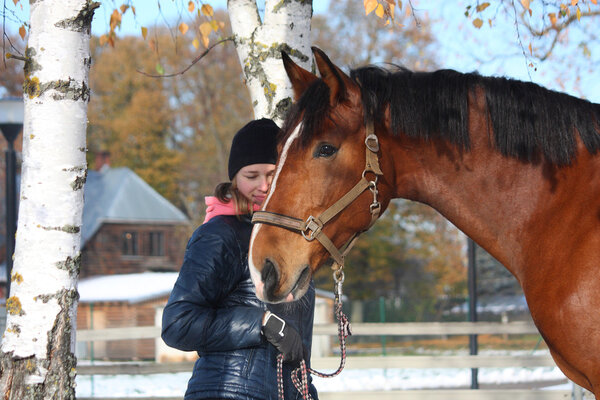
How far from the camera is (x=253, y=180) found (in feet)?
9.00

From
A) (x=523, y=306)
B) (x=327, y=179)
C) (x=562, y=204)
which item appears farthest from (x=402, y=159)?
(x=523, y=306)

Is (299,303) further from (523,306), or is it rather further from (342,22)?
(342,22)

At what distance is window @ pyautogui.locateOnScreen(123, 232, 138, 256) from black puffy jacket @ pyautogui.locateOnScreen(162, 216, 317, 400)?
28.9m

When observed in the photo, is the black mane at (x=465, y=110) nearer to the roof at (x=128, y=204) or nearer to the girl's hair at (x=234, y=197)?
the girl's hair at (x=234, y=197)

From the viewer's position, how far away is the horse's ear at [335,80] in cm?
239

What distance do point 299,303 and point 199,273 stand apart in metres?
0.45

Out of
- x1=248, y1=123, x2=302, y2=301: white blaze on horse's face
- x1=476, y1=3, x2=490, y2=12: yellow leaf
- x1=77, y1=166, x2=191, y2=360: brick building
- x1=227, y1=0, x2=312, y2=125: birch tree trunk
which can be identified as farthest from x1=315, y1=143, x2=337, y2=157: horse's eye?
x1=77, y1=166, x2=191, y2=360: brick building

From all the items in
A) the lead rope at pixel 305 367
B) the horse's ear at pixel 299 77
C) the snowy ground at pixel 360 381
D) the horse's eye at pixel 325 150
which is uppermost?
the horse's ear at pixel 299 77

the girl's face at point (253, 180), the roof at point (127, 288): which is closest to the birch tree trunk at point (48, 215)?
the girl's face at point (253, 180)

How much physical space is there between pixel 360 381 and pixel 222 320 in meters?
10.3

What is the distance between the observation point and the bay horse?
232 centimetres

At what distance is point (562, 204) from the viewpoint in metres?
2.39

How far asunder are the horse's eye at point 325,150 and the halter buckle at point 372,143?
0.42 feet

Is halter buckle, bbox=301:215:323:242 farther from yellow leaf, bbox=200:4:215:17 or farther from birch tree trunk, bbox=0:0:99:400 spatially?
yellow leaf, bbox=200:4:215:17
